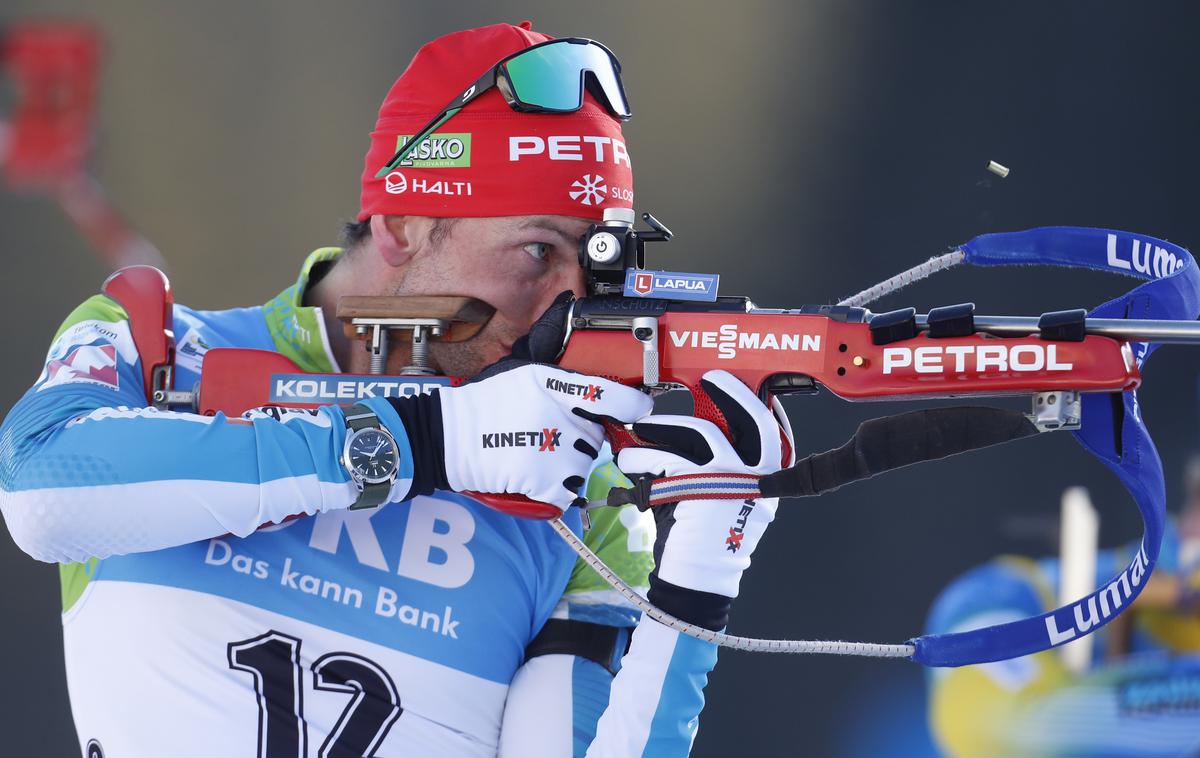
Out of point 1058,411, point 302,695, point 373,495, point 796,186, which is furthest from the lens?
point 796,186

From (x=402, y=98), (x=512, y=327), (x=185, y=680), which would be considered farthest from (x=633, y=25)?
(x=185, y=680)

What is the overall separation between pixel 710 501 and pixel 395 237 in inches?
27.5

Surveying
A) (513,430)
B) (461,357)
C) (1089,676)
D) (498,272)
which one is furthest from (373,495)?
(1089,676)

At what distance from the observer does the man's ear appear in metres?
1.88

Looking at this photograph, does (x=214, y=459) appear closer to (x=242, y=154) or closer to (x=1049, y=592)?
(x=242, y=154)

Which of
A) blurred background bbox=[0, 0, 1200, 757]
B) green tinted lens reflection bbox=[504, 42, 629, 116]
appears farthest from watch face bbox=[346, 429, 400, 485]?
blurred background bbox=[0, 0, 1200, 757]

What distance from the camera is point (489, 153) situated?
1.83 metres

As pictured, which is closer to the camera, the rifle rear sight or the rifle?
the rifle

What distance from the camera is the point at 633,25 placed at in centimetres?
254

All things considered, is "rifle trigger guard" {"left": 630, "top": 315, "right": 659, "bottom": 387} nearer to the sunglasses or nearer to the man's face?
the man's face

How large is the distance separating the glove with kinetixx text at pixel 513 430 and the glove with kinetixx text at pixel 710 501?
7cm

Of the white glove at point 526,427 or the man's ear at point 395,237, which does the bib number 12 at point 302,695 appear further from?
the man's ear at point 395,237

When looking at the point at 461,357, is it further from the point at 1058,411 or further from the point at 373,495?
the point at 1058,411

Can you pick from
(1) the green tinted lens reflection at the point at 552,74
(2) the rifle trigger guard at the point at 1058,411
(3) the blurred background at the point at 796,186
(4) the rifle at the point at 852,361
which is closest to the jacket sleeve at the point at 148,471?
(4) the rifle at the point at 852,361
